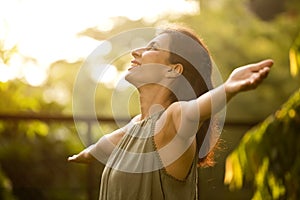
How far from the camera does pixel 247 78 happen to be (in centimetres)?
184

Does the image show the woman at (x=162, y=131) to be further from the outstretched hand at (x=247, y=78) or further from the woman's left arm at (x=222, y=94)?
the outstretched hand at (x=247, y=78)

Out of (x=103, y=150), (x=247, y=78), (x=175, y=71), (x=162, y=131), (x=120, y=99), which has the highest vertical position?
(x=247, y=78)

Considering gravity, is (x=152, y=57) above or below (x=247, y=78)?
below

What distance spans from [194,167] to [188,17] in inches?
345

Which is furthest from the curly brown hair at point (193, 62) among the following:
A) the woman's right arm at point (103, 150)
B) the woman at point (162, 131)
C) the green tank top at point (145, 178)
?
the woman's right arm at point (103, 150)

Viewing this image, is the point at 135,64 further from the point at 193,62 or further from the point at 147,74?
the point at 193,62

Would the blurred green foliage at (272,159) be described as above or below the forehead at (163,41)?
below

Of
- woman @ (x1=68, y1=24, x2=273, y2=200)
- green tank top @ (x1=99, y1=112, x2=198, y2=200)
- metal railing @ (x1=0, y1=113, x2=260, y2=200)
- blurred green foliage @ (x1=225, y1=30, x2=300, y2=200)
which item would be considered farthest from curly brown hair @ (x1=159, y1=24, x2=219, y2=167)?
metal railing @ (x1=0, y1=113, x2=260, y2=200)

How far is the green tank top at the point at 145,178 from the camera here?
7.68 feet

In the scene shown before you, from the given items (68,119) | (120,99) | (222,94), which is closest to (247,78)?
(222,94)

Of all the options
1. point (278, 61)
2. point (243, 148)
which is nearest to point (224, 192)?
point (243, 148)

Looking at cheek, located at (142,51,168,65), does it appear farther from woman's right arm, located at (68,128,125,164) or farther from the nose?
woman's right arm, located at (68,128,125,164)

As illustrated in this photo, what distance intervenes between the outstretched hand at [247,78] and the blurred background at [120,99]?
3.01 feet

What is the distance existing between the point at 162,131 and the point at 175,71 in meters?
0.20
